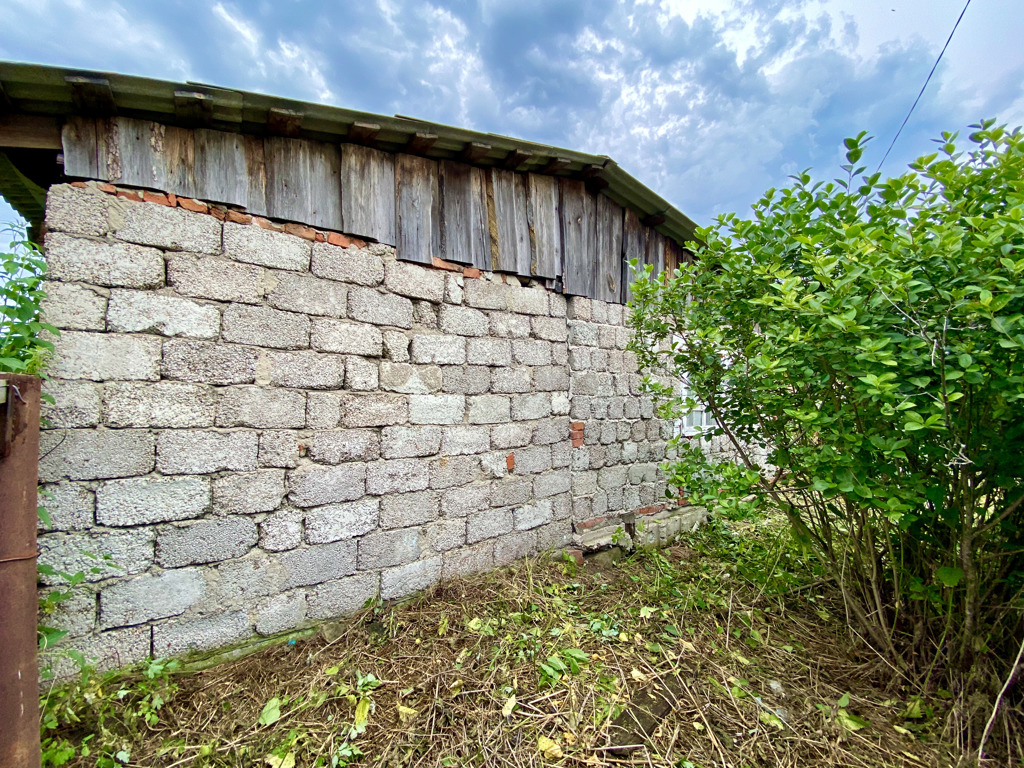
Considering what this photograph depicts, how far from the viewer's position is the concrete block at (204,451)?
236 centimetres

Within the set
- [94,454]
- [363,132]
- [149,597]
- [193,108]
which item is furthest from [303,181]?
[149,597]

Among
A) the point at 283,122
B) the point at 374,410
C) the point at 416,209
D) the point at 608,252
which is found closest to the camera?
the point at 283,122

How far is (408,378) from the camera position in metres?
3.18

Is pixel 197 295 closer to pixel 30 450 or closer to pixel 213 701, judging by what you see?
pixel 30 450

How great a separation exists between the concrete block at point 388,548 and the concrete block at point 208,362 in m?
1.29

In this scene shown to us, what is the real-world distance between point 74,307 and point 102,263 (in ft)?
0.84

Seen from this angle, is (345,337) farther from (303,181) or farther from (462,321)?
(303,181)

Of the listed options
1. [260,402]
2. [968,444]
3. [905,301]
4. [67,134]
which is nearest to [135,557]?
[260,402]

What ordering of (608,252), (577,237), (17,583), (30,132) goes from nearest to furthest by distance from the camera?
(17,583) → (30,132) → (577,237) → (608,252)

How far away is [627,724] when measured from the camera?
7.70ft

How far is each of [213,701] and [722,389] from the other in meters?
3.61

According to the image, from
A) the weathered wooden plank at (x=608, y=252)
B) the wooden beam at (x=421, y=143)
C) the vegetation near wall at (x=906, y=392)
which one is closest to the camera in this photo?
the vegetation near wall at (x=906, y=392)

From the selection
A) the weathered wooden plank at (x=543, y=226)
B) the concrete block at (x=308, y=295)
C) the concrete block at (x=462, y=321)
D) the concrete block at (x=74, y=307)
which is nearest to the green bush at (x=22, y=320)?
the concrete block at (x=74, y=307)

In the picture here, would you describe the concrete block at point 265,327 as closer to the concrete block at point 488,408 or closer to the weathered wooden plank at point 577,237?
the concrete block at point 488,408
